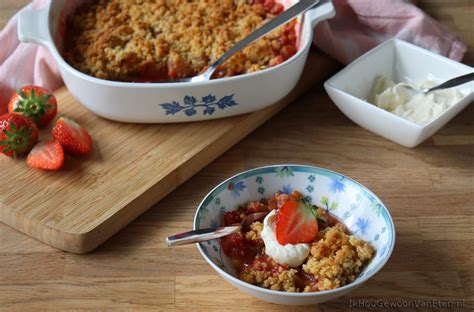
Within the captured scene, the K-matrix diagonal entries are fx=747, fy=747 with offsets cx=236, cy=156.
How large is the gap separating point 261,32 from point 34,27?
0.49 meters

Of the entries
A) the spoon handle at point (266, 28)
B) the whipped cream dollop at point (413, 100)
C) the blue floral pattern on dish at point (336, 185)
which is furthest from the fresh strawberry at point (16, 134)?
the whipped cream dollop at point (413, 100)

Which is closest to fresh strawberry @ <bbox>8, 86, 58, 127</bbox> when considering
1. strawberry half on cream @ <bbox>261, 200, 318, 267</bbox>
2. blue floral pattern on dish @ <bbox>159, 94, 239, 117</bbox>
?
blue floral pattern on dish @ <bbox>159, 94, 239, 117</bbox>

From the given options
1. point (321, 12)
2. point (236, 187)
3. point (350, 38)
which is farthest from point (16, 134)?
point (350, 38)

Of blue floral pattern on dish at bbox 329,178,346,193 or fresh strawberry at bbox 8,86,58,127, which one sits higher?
fresh strawberry at bbox 8,86,58,127

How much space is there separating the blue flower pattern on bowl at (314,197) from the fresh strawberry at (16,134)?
0.43 meters

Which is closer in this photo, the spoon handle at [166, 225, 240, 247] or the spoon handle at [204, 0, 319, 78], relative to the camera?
the spoon handle at [166, 225, 240, 247]

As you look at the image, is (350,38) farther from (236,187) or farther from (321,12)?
(236,187)

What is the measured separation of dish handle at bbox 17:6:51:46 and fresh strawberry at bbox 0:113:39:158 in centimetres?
18

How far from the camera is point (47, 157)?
1.51 metres

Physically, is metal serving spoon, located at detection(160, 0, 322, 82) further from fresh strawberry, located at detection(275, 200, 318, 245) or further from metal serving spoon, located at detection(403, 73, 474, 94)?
fresh strawberry, located at detection(275, 200, 318, 245)

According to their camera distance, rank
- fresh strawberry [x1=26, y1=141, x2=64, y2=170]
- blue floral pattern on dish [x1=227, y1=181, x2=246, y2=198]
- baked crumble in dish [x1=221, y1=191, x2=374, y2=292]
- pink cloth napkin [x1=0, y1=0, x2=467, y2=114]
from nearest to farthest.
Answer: baked crumble in dish [x1=221, y1=191, x2=374, y2=292] < blue floral pattern on dish [x1=227, y1=181, x2=246, y2=198] < fresh strawberry [x1=26, y1=141, x2=64, y2=170] < pink cloth napkin [x1=0, y1=0, x2=467, y2=114]

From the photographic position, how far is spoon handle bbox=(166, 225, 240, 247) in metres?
1.25

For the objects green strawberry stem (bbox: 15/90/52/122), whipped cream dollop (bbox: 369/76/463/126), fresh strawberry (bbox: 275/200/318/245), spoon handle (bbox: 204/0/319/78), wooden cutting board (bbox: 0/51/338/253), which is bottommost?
whipped cream dollop (bbox: 369/76/463/126)

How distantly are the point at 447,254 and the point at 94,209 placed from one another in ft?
2.22
